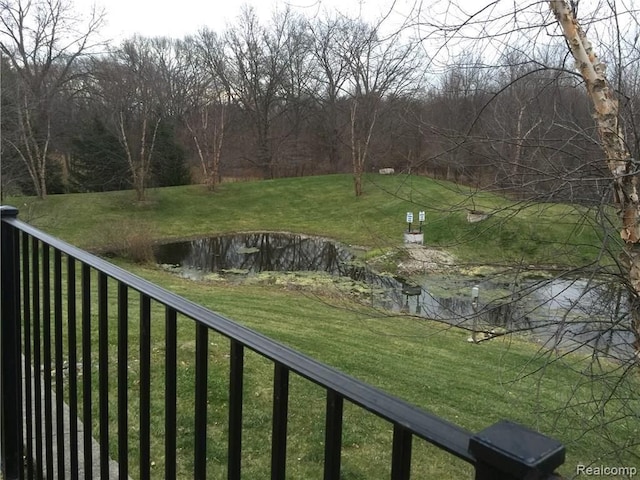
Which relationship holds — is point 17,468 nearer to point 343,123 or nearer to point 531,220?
point 531,220

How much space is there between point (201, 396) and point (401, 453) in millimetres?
547

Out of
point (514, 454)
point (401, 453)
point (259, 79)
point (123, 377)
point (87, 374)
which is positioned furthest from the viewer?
point (259, 79)

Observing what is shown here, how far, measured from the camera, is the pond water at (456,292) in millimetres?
3607

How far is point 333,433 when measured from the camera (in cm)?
83

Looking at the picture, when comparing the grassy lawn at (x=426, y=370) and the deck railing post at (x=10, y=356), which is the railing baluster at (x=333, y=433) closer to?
the deck railing post at (x=10, y=356)

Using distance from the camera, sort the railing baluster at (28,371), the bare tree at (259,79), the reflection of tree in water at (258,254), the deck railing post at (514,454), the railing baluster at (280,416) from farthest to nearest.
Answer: the bare tree at (259,79) → the reflection of tree in water at (258,254) → the railing baluster at (28,371) → the railing baluster at (280,416) → the deck railing post at (514,454)

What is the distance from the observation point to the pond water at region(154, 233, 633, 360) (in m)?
3.61

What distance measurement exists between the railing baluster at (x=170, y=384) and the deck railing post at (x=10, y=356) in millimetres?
1126

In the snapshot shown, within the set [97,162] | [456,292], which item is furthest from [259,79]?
[456,292]

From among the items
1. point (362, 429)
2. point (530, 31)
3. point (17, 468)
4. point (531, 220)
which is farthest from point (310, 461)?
point (530, 31)

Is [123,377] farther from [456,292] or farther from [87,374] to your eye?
[456,292]

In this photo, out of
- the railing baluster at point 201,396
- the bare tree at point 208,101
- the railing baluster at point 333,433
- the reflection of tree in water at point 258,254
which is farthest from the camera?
the bare tree at point 208,101

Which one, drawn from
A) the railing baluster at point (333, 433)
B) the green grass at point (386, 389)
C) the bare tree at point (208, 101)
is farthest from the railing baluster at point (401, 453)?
the bare tree at point (208, 101)

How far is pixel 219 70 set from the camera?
2911cm
